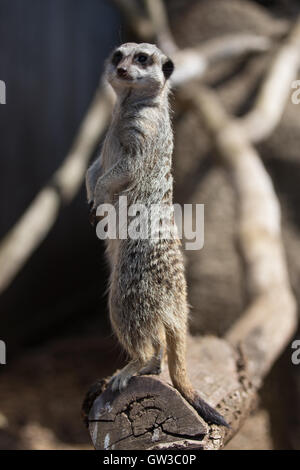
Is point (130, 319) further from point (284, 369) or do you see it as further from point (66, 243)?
point (66, 243)

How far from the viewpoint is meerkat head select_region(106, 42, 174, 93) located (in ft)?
3.75

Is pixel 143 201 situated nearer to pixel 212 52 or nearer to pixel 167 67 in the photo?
pixel 167 67

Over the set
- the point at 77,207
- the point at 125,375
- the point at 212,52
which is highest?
the point at 77,207

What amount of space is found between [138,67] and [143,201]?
282 mm

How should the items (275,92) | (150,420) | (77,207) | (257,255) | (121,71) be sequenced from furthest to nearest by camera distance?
(77,207)
(275,92)
(257,255)
(150,420)
(121,71)

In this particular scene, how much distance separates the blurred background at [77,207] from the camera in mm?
3688

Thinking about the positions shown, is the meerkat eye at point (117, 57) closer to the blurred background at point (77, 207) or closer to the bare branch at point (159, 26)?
the blurred background at point (77, 207)

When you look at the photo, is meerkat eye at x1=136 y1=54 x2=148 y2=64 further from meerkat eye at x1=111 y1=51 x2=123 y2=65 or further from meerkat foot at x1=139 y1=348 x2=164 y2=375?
meerkat foot at x1=139 y1=348 x2=164 y2=375

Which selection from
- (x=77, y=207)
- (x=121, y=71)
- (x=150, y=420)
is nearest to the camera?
(x=121, y=71)

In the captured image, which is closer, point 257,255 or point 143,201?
point 143,201

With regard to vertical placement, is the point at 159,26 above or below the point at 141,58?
above

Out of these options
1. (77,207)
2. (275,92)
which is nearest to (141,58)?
(275,92)

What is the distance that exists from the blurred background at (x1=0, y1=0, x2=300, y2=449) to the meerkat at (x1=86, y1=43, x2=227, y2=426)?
1393 mm

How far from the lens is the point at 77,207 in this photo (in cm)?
548
